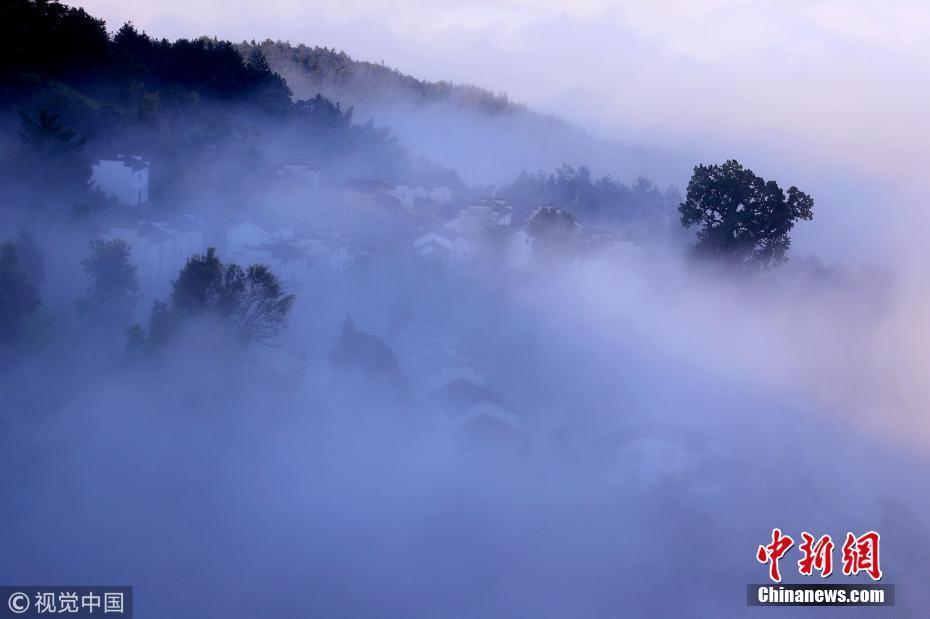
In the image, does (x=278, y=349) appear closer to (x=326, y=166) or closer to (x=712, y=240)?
(x=712, y=240)

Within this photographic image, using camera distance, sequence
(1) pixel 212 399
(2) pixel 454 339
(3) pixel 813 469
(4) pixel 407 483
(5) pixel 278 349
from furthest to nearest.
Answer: (2) pixel 454 339 < (3) pixel 813 469 < (5) pixel 278 349 < (4) pixel 407 483 < (1) pixel 212 399

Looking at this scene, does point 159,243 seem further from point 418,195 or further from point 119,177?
point 418,195

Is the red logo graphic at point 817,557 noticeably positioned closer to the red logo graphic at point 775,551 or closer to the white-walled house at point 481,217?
the red logo graphic at point 775,551

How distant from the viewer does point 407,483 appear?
11.7m

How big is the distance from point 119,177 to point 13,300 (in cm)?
541

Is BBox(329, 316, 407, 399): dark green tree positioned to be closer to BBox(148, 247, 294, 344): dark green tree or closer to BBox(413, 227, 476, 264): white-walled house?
BBox(148, 247, 294, 344): dark green tree

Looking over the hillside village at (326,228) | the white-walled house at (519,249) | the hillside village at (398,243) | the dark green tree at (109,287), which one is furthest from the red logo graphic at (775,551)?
the white-walled house at (519,249)

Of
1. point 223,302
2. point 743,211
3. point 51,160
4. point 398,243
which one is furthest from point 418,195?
point 223,302

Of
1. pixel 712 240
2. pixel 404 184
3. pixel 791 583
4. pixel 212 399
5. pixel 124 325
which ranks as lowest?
pixel 791 583

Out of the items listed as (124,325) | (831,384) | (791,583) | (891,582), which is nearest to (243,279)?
(124,325)

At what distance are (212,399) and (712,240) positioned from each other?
12376mm

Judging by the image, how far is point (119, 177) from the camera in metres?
14.9

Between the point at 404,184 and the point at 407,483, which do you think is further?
the point at 404,184

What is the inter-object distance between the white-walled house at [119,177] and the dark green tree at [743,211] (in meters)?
10.9
